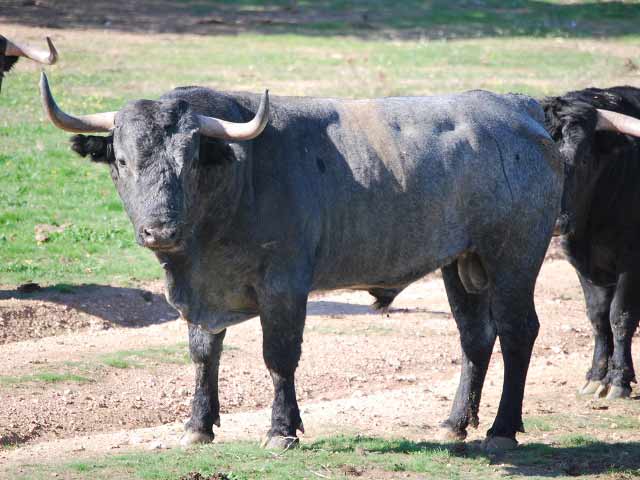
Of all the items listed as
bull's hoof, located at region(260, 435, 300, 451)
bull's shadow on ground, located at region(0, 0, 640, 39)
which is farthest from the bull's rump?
bull's shadow on ground, located at region(0, 0, 640, 39)

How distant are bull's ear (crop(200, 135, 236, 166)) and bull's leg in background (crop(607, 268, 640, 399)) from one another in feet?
15.2

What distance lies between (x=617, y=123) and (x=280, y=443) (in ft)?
15.1

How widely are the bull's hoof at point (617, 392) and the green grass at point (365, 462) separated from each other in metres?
1.69

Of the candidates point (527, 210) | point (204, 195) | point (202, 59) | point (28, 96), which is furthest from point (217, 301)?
point (202, 59)

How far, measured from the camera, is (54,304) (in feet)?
42.0

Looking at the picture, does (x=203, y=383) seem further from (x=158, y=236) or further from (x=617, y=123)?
(x=617, y=123)

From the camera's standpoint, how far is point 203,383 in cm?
881

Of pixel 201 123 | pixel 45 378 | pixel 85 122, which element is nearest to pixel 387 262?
pixel 201 123

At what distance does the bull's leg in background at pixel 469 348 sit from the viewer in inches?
368

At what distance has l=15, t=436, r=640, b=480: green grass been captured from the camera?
7.76 metres

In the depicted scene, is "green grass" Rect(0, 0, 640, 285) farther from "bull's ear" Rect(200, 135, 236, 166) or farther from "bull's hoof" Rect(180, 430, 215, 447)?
"bull's ear" Rect(200, 135, 236, 166)

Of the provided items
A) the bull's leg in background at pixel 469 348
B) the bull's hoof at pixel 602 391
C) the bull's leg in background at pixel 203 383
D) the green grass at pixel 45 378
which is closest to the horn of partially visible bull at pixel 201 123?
the bull's leg in background at pixel 203 383

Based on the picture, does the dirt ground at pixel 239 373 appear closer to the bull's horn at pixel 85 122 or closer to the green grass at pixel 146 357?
the green grass at pixel 146 357

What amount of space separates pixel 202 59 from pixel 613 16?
49.6ft
